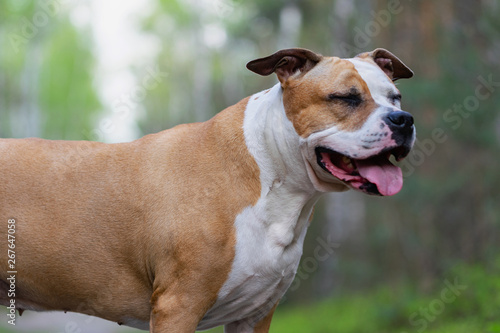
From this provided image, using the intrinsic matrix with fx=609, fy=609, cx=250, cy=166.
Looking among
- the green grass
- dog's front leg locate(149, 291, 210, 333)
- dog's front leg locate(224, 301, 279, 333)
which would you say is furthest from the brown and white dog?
the green grass

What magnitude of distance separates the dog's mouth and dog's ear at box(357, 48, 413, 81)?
91 cm

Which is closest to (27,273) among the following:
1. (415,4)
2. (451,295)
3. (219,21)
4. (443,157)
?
(451,295)

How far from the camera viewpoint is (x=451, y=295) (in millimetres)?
9203

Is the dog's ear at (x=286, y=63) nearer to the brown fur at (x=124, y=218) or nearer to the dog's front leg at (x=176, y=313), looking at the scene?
the brown fur at (x=124, y=218)

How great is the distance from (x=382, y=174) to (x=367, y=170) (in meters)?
0.10

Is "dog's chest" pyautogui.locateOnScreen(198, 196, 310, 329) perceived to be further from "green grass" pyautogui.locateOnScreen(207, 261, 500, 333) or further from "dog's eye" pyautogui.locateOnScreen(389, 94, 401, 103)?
"green grass" pyautogui.locateOnScreen(207, 261, 500, 333)

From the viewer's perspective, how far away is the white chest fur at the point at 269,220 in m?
3.89

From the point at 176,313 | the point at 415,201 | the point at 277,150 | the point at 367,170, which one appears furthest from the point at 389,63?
the point at 415,201

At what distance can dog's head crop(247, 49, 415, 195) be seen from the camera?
3734 millimetres

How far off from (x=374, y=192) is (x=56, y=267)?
213 centimetres

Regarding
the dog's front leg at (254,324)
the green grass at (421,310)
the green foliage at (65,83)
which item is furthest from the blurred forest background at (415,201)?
the green foliage at (65,83)

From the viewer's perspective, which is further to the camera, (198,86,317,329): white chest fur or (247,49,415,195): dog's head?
(198,86,317,329): white chest fur

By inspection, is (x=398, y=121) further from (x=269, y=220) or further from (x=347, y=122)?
(x=269, y=220)

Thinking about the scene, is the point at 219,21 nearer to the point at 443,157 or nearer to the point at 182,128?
the point at 443,157
